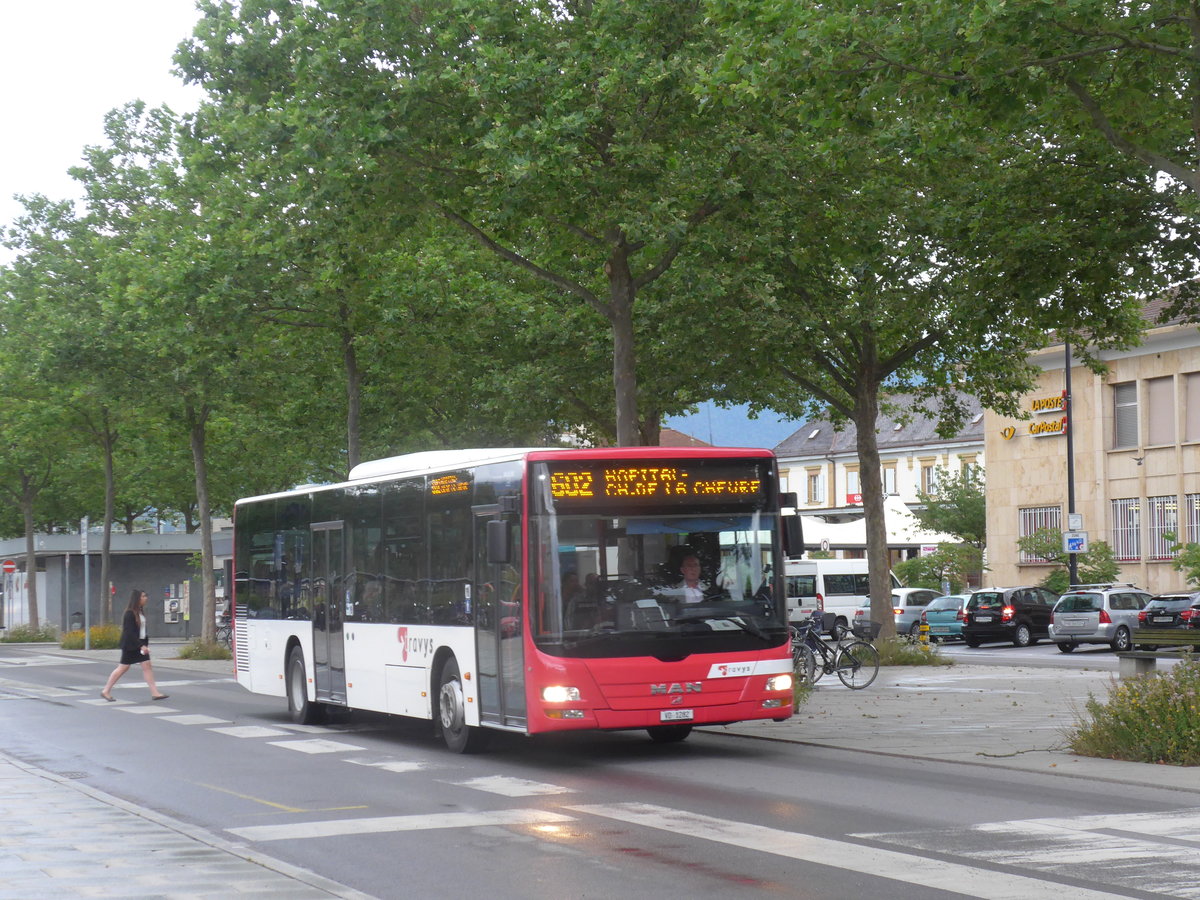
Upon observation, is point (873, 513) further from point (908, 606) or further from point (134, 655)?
point (908, 606)

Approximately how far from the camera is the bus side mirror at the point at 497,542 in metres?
14.6

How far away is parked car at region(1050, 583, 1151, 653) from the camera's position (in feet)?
129

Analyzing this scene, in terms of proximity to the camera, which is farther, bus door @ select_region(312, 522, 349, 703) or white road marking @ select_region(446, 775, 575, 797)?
bus door @ select_region(312, 522, 349, 703)

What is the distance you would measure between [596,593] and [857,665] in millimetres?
11195

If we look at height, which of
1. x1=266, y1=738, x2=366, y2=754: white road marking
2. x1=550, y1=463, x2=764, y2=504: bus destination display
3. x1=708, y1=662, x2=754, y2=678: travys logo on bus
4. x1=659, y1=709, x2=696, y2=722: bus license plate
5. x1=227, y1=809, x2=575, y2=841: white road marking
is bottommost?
x1=266, y1=738, x2=366, y2=754: white road marking

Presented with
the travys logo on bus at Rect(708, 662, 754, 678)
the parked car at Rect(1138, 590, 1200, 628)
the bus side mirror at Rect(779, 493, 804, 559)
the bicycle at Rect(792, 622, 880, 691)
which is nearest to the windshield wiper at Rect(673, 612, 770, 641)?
the travys logo on bus at Rect(708, 662, 754, 678)

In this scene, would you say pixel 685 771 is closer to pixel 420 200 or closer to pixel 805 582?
pixel 420 200

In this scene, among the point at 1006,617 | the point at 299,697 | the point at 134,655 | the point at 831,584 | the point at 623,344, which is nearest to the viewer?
the point at 299,697

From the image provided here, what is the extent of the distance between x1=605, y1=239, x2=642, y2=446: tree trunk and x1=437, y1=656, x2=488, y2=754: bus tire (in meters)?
6.36

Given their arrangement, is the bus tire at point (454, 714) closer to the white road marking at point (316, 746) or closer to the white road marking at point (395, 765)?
the white road marking at point (395, 765)

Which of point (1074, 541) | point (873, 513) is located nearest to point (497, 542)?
point (873, 513)

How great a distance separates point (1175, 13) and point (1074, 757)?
660 centimetres

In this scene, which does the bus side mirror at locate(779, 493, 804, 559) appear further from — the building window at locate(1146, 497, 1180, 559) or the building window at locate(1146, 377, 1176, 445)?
the building window at locate(1146, 377, 1176, 445)

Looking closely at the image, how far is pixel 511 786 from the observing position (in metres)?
13.3
